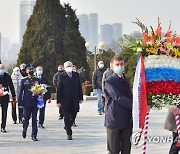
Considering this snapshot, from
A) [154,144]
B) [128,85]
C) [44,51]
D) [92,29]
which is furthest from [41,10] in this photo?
[92,29]

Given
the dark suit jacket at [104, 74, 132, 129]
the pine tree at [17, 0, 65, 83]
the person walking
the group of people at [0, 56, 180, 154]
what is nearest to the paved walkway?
the group of people at [0, 56, 180, 154]

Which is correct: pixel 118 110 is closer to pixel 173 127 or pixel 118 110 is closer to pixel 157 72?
pixel 157 72

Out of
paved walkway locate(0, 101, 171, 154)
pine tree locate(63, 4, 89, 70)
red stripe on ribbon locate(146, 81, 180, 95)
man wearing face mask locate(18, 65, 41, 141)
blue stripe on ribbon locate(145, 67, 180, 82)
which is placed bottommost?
paved walkway locate(0, 101, 171, 154)

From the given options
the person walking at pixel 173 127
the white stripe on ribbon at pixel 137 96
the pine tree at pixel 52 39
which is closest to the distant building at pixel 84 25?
the pine tree at pixel 52 39

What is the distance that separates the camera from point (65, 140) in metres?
9.57

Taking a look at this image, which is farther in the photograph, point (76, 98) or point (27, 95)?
point (76, 98)

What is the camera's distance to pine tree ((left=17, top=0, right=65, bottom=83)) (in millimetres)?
32656

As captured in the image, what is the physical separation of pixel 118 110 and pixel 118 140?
0.46 m

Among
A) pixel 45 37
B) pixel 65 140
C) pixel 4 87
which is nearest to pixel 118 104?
pixel 65 140

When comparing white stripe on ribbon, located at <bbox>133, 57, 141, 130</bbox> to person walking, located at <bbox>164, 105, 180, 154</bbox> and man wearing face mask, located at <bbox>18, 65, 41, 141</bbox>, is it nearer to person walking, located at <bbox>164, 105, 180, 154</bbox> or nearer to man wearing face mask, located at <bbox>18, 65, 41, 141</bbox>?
person walking, located at <bbox>164, 105, 180, 154</bbox>

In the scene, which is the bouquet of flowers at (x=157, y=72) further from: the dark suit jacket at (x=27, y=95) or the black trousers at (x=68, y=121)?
the dark suit jacket at (x=27, y=95)

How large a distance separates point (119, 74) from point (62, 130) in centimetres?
550

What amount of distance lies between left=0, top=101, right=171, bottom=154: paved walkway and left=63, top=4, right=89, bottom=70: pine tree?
19.7m

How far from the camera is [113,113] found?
19.5 ft
